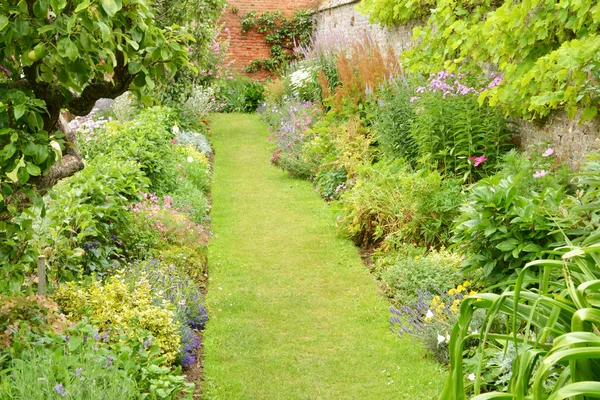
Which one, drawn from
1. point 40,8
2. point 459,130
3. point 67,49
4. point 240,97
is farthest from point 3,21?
point 240,97

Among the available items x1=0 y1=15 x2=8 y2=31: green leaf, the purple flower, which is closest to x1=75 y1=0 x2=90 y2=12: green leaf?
x1=0 y1=15 x2=8 y2=31: green leaf

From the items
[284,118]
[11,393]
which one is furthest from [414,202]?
[284,118]

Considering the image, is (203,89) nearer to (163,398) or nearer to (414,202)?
(414,202)

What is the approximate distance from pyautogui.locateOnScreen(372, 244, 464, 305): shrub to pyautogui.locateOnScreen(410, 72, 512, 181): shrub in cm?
108

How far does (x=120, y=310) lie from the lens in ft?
13.4

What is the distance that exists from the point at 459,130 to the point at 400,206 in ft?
3.08

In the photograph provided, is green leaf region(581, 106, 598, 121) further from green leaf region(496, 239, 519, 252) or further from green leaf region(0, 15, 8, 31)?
green leaf region(0, 15, 8, 31)

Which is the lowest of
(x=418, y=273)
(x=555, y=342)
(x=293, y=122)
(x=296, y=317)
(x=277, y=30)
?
(x=296, y=317)

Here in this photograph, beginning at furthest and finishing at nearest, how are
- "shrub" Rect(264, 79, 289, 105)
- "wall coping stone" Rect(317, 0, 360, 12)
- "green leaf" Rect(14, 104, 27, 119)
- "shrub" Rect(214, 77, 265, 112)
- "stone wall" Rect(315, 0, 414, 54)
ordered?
"shrub" Rect(214, 77, 265, 112)
"shrub" Rect(264, 79, 289, 105)
"wall coping stone" Rect(317, 0, 360, 12)
"stone wall" Rect(315, 0, 414, 54)
"green leaf" Rect(14, 104, 27, 119)

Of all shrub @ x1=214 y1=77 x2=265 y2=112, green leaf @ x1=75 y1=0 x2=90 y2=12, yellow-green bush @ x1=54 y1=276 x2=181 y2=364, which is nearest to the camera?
green leaf @ x1=75 y1=0 x2=90 y2=12

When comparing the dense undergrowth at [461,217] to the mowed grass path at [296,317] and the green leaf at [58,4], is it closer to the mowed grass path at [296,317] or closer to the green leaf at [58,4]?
the mowed grass path at [296,317]

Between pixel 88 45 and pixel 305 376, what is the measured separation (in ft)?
8.52

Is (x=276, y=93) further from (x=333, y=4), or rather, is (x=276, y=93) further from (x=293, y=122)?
(x=293, y=122)

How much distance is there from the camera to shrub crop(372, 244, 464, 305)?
516 centimetres
